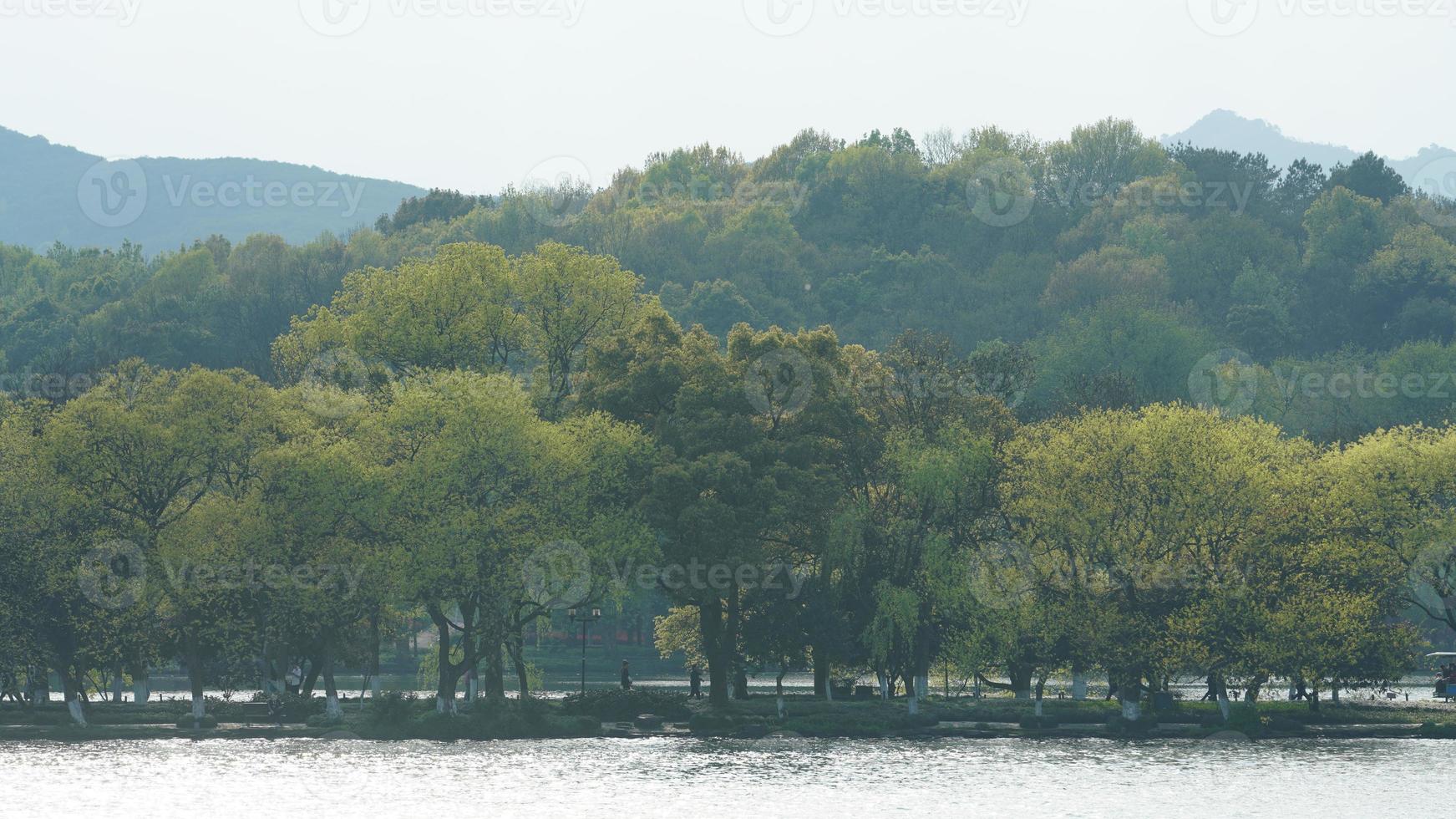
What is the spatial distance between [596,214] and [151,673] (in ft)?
305

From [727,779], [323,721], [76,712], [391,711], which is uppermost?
[76,712]

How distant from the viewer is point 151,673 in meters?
112

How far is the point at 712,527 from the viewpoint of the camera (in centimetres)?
7012

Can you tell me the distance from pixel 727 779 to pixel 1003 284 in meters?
127

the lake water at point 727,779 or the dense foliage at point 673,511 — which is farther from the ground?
the dense foliage at point 673,511

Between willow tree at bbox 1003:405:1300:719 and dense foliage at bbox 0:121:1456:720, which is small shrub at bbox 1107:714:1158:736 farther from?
dense foliage at bbox 0:121:1456:720

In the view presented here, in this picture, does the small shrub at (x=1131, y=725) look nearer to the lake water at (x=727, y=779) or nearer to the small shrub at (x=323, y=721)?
the lake water at (x=727, y=779)

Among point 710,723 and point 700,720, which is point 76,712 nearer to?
point 700,720

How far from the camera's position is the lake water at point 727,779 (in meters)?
48.8

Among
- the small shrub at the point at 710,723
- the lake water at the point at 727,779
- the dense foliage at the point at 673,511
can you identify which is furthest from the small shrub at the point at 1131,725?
the small shrub at the point at 710,723

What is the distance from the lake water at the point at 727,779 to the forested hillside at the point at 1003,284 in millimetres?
76614

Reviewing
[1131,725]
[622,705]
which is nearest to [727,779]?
[622,705]

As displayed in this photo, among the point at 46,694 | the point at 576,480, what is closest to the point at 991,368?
the point at 576,480

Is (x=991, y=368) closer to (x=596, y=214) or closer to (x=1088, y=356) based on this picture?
(x=1088, y=356)
